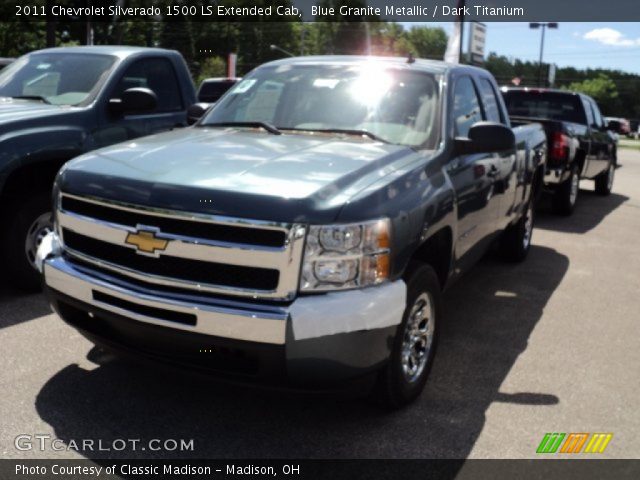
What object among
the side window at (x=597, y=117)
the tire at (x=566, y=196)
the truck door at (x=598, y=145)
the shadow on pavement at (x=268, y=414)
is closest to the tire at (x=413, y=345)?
the shadow on pavement at (x=268, y=414)

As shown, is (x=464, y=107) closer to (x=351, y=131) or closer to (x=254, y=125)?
(x=351, y=131)

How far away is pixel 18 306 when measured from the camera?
5004 mm

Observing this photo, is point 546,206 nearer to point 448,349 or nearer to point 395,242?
point 448,349

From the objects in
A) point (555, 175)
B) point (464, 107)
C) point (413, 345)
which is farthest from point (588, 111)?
point (413, 345)

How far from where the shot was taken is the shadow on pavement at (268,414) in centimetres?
321

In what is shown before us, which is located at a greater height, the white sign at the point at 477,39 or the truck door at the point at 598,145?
the white sign at the point at 477,39

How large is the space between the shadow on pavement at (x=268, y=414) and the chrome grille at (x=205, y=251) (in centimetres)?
58

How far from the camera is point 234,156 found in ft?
11.4

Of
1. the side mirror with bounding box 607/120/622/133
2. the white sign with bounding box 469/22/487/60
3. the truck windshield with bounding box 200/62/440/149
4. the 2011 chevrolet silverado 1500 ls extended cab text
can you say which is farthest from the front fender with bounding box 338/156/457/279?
the white sign with bounding box 469/22/487/60

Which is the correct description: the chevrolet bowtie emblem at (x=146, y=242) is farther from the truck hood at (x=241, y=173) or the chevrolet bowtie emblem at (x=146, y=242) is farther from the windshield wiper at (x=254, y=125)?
the windshield wiper at (x=254, y=125)

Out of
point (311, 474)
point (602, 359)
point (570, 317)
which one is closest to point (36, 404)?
point (311, 474)

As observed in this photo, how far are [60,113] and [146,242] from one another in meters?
2.77

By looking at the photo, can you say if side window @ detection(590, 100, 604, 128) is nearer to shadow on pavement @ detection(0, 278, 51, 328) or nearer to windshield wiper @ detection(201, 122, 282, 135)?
windshield wiper @ detection(201, 122, 282, 135)

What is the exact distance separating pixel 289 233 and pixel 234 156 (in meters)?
0.78
